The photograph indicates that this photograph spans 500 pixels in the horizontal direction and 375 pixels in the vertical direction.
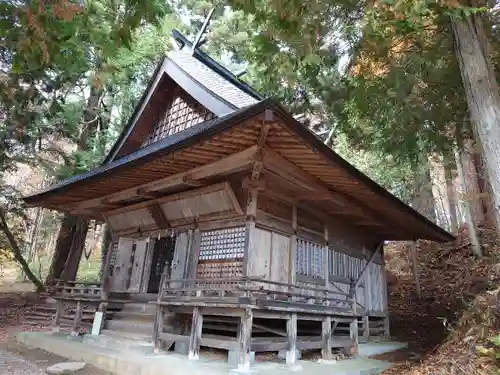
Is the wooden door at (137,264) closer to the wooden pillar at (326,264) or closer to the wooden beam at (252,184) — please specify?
the wooden beam at (252,184)

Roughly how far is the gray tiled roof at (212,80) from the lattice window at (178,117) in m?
0.57

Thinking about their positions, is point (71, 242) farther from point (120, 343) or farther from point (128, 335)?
point (120, 343)

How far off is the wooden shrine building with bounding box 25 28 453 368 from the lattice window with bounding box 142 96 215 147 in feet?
0.16

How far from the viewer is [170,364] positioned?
5.84 m

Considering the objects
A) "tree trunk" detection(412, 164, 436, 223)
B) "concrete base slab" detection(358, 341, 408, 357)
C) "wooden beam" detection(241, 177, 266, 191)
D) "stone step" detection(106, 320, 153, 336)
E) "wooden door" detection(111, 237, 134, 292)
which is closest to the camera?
"wooden beam" detection(241, 177, 266, 191)

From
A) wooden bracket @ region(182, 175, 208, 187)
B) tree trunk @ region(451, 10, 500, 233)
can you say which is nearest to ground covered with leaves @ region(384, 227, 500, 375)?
tree trunk @ region(451, 10, 500, 233)

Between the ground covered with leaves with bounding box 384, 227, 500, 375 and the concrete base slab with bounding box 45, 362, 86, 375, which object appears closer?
the ground covered with leaves with bounding box 384, 227, 500, 375

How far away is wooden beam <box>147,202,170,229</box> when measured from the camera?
9281 millimetres

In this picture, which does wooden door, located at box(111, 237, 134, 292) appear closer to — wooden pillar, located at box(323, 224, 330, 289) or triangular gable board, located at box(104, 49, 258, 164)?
triangular gable board, located at box(104, 49, 258, 164)

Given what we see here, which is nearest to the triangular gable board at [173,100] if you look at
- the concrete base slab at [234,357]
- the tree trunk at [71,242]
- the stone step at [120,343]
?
the stone step at [120,343]

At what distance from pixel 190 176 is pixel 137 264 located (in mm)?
3450

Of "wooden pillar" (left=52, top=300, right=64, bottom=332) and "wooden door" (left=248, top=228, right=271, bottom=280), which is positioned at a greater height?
"wooden door" (left=248, top=228, right=271, bottom=280)

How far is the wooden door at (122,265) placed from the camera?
997 cm

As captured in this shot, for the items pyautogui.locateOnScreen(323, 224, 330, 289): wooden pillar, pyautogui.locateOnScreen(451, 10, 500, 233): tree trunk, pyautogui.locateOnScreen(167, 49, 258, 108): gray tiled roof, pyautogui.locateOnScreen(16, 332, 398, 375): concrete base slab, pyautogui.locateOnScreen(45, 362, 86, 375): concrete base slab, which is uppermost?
pyautogui.locateOnScreen(167, 49, 258, 108): gray tiled roof
